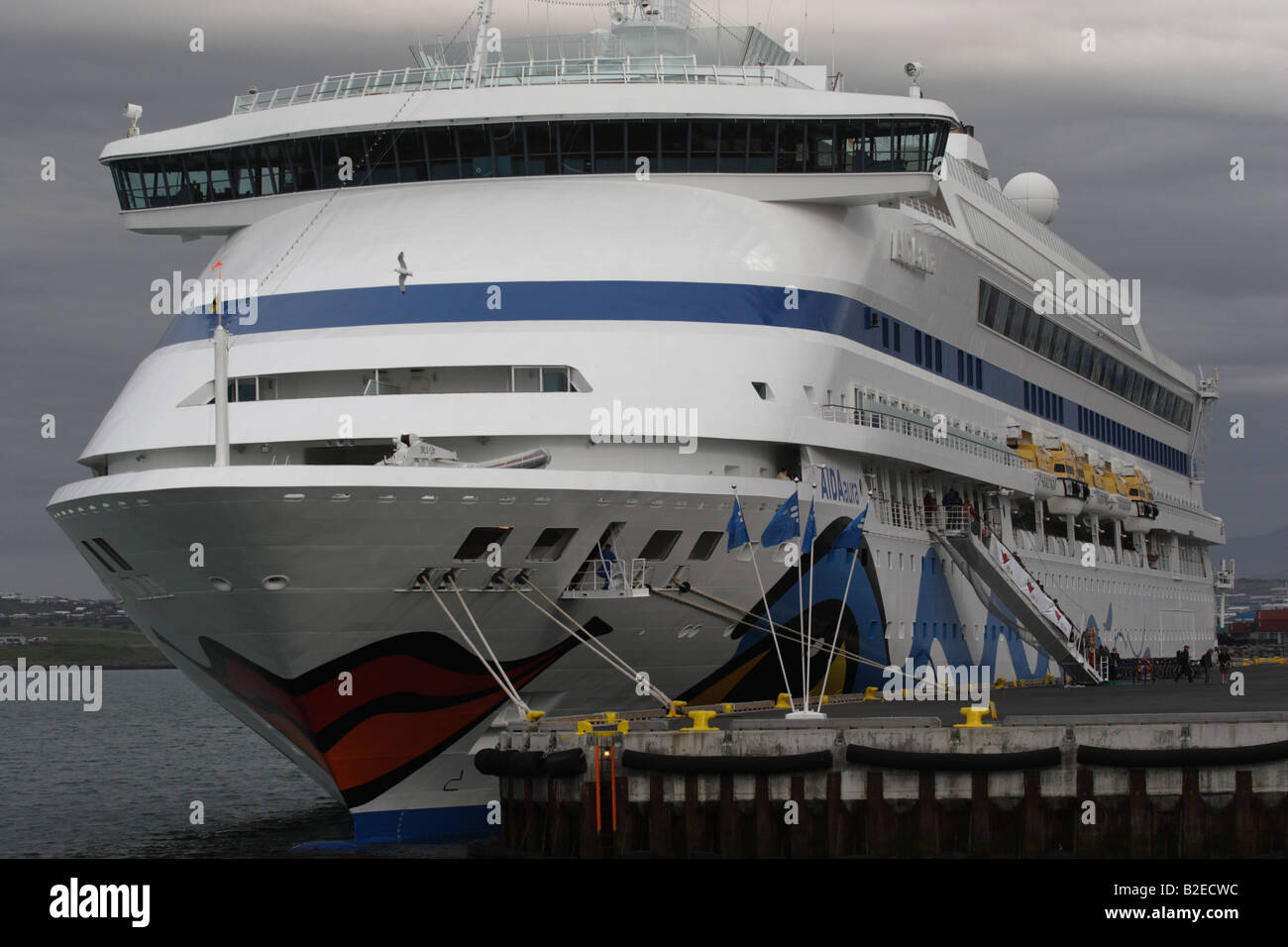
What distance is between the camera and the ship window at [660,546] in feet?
79.0

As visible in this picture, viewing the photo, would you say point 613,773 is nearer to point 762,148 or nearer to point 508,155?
point 508,155

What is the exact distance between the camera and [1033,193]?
55.4 m

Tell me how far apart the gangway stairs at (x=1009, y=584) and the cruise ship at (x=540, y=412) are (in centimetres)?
9

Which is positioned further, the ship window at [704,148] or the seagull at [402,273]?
the ship window at [704,148]

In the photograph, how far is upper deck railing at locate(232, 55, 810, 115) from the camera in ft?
95.7

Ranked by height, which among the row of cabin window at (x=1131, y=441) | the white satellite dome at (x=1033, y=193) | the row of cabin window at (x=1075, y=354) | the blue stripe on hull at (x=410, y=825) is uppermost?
the white satellite dome at (x=1033, y=193)

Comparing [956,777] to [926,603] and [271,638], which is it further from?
[926,603]

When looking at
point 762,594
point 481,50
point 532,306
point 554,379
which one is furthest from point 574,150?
point 762,594

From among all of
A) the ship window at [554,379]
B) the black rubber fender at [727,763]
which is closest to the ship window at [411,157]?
the ship window at [554,379]

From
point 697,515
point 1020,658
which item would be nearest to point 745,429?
point 697,515

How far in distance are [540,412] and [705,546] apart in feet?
9.31

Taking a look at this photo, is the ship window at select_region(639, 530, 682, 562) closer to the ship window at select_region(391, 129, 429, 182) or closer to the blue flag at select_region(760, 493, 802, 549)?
the blue flag at select_region(760, 493, 802, 549)

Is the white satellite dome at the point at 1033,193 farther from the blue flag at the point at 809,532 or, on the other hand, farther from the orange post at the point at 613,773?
the orange post at the point at 613,773
